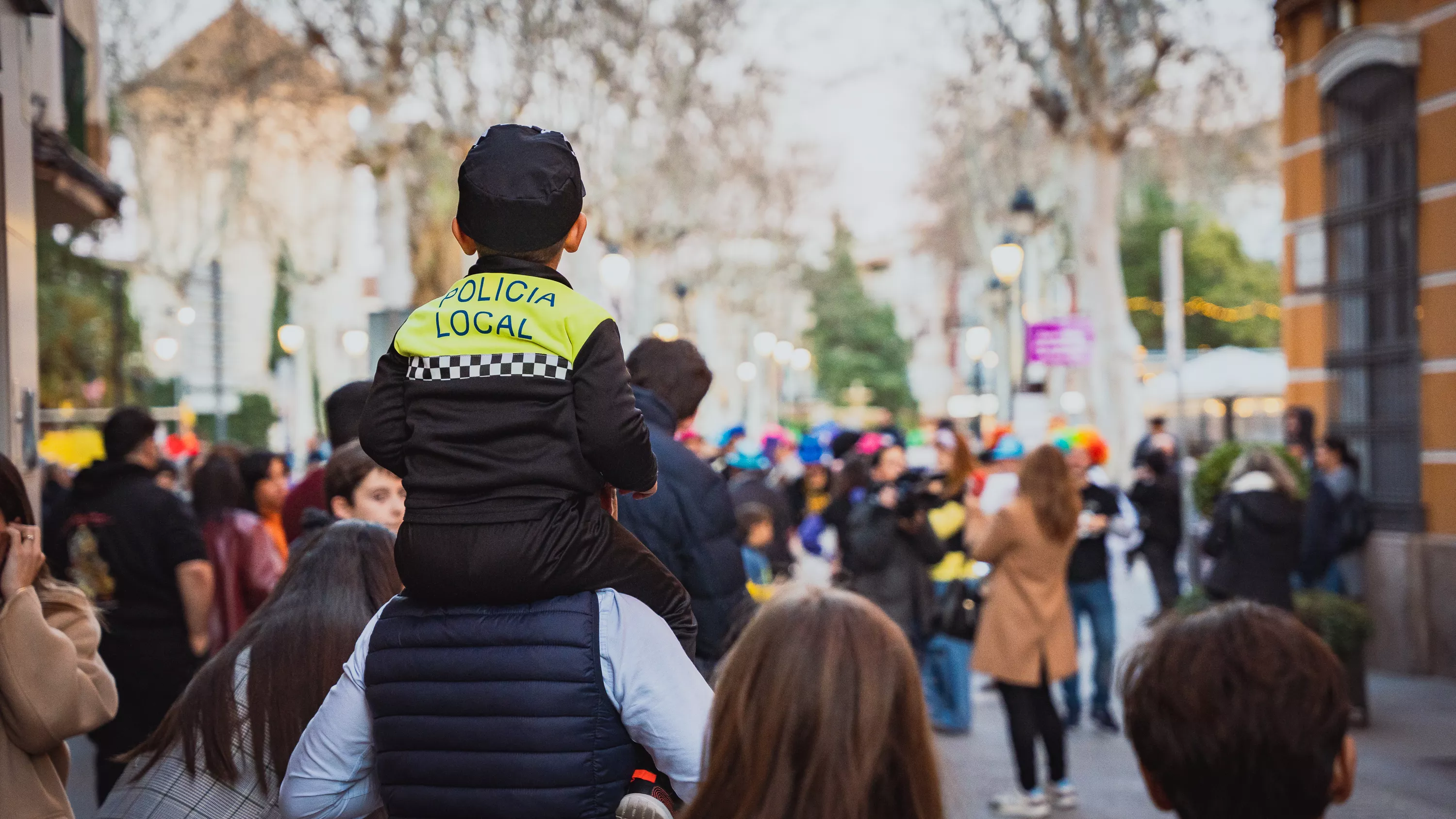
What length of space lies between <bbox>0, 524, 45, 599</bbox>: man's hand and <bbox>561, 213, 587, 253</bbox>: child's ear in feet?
5.38

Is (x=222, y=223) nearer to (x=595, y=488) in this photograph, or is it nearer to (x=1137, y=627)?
(x=1137, y=627)

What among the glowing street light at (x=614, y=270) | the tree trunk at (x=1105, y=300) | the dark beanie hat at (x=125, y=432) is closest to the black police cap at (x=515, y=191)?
the dark beanie hat at (x=125, y=432)

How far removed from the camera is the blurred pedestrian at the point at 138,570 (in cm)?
662

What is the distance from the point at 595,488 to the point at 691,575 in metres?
2.39

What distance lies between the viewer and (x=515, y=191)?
2.80 metres

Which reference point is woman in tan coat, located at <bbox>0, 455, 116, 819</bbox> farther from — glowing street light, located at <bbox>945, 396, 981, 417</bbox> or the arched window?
glowing street light, located at <bbox>945, 396, 981, 417</bbox>

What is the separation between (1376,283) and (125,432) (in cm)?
Result: 1092

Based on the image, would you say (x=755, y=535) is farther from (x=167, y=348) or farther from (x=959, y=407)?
(x=959, y=407)

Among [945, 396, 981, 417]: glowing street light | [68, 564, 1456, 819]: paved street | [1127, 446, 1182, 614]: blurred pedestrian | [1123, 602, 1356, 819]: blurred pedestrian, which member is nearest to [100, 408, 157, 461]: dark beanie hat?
[68, 564, 1456, 819]: paved street

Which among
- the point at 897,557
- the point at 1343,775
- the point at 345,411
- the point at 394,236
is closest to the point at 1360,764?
the point at 897,557

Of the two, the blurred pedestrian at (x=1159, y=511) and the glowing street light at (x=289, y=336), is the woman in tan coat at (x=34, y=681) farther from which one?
the glowing street light at (x=289, y=336)

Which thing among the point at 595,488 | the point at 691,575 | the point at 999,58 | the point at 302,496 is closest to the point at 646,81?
the point at 999,58

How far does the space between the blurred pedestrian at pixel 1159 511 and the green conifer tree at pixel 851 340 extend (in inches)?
2569

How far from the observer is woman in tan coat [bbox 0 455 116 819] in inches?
137
